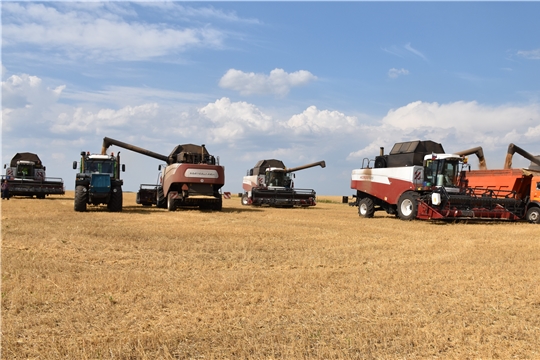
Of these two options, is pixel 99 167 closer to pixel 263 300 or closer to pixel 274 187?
pixel 274 187

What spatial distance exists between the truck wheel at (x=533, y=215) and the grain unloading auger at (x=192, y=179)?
12.7 m

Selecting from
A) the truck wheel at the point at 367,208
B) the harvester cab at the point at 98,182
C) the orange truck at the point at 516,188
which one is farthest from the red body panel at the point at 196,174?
the orange truck at the point at 516,188

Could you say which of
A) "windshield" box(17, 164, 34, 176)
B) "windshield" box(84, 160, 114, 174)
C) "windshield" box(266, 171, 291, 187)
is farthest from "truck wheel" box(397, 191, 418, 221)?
"windshield" box(17, 164, 34, 176)

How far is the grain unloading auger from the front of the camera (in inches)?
902

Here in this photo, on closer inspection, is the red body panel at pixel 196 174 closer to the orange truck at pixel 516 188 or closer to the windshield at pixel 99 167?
the windshield at pixel 99 167

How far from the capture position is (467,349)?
448 centimetres

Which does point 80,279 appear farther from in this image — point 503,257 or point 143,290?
point 503,257

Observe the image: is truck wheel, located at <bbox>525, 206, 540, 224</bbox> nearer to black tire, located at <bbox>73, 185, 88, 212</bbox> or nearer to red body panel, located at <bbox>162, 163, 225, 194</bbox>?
red body panel, located at <bbox>162, 163, 225, 194</bbox>

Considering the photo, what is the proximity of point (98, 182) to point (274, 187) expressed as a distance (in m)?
13.7

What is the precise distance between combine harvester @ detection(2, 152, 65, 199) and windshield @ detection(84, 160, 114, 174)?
11.6 metres

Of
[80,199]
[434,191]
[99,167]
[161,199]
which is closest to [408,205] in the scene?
[434,191]

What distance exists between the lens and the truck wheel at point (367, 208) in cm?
2269

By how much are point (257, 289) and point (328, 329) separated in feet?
6.26

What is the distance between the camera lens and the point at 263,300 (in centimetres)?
618
